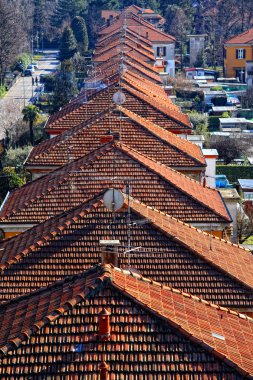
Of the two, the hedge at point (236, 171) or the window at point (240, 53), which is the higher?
the window at point (240, 53)

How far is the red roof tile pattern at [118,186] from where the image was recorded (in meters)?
23.4

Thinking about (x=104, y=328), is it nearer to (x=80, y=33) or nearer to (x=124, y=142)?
(x=124, y=142)

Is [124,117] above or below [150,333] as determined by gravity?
above

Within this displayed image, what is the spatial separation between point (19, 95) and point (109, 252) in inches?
2189

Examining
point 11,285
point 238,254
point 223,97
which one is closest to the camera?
point 11,285

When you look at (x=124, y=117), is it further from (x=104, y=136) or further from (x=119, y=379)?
(x=119, y=379)

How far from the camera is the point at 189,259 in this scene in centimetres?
1906

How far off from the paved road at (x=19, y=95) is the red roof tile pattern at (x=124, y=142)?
2408cm

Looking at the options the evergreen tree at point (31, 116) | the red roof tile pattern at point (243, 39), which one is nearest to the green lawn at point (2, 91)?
the red roof tile pattern at point (243, 39)

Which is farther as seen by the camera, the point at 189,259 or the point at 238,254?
the point at 238,254

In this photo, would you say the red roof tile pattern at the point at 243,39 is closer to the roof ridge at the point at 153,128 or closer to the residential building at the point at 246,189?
the residential building at the point at 246,189

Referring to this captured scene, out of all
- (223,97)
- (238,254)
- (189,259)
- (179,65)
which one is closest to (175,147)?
(238,254)

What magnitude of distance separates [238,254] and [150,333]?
23.8 ft

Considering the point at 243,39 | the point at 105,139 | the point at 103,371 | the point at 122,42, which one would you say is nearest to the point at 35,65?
the point at 243,39
